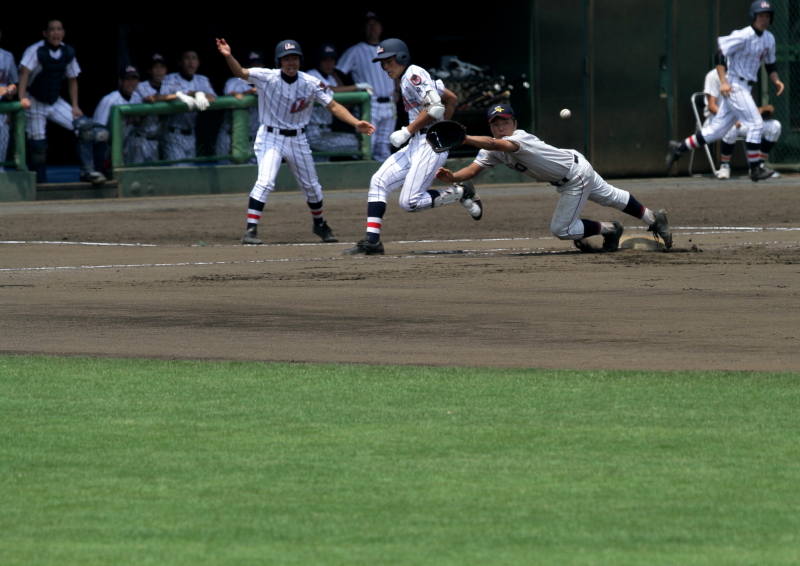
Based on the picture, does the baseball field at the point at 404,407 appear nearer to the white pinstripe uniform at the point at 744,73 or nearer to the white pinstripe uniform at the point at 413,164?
the white pinstripe uniform at the point at 413,164

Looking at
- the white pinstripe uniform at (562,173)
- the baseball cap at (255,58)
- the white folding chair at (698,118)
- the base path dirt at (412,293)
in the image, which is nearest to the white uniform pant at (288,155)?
the base path dirt at (412,293)

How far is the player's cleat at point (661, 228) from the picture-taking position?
450 inches

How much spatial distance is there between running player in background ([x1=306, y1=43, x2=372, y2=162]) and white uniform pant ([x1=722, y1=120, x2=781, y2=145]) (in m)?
5.35

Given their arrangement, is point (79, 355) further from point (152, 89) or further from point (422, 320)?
point (152, 89)

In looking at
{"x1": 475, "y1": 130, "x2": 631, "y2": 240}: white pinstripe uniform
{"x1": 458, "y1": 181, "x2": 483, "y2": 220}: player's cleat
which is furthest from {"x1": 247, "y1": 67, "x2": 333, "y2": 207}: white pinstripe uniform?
{"x1": 475, "y1": 130, "x2": 631, "y2": 240}: white pinstripe uniform

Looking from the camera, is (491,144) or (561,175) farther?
(561,175)

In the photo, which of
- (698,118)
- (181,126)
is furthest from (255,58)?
(698,118)

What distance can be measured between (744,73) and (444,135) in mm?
9060

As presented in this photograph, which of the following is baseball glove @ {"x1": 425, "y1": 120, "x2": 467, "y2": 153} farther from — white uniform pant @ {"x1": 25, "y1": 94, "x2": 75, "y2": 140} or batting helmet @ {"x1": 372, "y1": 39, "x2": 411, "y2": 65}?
white uniform pant @ {"x1": 25, "y1": 94, "x2": 75, "y2": 140}

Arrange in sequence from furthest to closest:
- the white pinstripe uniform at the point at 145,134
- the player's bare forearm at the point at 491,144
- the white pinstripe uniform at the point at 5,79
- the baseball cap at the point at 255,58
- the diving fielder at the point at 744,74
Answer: the diving fielder at the point at 744,74
the baseball cap at the point at 255,58
the white pinstripe uniform at the point at 145,134
the white pinstripe uniform at the point at 5,79
the player's bare forearm at the point at 491,144

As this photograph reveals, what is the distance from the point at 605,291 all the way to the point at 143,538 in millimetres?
5727

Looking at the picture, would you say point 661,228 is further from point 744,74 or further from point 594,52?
point 594,52

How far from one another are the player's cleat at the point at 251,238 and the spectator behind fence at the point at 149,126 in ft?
15.7

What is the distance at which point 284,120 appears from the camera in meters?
13.0
